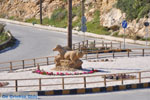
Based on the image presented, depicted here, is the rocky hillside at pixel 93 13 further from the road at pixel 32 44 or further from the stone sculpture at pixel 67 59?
the stone sculpture at pixel 67 59

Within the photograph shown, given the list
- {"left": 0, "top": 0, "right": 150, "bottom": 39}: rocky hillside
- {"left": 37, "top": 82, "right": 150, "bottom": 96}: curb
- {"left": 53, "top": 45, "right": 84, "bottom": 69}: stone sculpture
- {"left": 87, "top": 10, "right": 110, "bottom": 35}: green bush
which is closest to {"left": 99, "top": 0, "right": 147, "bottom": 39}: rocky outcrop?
{"left": 0, "top": 0, "right": 150, "bottom": 39}: rocky hillside

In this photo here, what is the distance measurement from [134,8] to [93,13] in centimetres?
1030

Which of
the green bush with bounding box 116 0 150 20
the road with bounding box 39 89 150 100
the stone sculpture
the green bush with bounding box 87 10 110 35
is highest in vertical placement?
the green bush with bounding box 116 0 150 20

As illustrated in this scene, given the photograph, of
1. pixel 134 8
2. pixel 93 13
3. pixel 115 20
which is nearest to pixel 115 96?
pixel 134 8

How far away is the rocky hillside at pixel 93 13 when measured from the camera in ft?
150

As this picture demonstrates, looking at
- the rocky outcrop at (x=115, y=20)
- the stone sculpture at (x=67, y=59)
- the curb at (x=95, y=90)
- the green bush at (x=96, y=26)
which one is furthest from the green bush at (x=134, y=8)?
the curb at (x=95, y=90)

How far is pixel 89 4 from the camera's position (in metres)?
59.4

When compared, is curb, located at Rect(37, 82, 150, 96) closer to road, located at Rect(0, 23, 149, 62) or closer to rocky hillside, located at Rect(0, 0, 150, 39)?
road, located at Rect(0, 23, 149, 62)

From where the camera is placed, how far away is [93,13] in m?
56.5

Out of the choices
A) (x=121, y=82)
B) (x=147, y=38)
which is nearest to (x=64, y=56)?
(x=121, y=82)

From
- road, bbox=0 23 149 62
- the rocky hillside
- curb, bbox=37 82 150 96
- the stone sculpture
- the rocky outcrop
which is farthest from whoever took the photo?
the rocky hillside

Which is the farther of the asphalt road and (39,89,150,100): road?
the asphalt road

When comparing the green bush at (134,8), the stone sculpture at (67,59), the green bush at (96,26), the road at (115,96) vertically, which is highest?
the green bush at (134,8)

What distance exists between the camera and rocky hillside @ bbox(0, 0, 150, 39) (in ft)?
150
